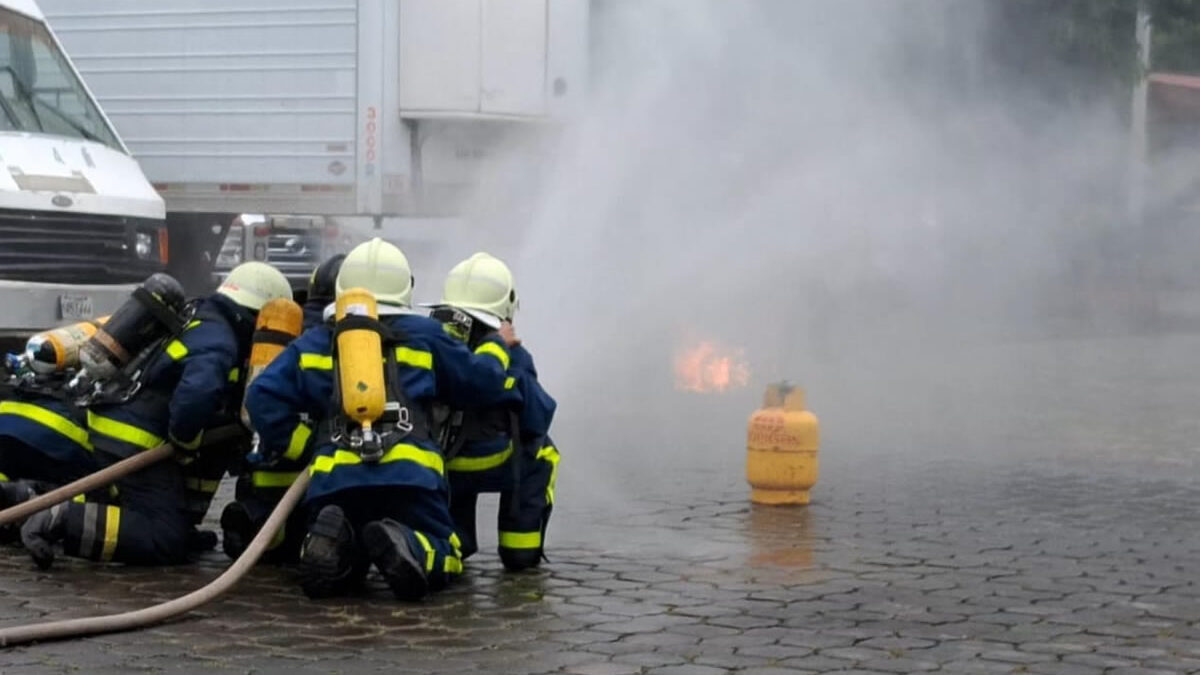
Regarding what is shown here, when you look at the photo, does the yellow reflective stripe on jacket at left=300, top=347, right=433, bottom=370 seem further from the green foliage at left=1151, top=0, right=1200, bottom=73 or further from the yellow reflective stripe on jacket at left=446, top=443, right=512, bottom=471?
the green foliage at left=1151, top=0, right=1200, bottom=73

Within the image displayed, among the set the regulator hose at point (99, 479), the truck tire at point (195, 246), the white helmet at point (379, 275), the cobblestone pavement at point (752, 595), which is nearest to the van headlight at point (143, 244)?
the truck tire at point (195, 246)

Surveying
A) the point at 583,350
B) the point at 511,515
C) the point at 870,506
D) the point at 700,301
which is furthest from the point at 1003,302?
the point at 511,515

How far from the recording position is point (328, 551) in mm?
6879

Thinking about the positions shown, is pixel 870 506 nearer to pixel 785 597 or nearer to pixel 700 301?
pixel 785 597

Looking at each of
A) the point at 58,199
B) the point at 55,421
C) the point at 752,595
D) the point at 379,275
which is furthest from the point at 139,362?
the point at 58,199

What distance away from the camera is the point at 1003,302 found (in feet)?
91.0

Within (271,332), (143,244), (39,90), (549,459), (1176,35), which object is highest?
(1176,35)

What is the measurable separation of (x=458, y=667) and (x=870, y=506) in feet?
13.3

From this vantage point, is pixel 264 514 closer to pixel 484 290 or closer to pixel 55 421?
pixel 55 421

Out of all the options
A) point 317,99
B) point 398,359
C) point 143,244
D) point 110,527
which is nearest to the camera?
point 398,359

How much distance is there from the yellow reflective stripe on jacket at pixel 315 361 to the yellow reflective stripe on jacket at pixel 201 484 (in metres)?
1.03

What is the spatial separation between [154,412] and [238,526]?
548mm

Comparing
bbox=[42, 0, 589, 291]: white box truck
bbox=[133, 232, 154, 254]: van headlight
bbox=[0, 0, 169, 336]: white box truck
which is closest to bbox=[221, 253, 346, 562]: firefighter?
bbox=[0, 0, 169, 336]: white box truck

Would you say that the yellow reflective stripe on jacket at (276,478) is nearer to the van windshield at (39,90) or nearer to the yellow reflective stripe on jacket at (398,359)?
the yellow reflective stripe on jacket at (398,359)
